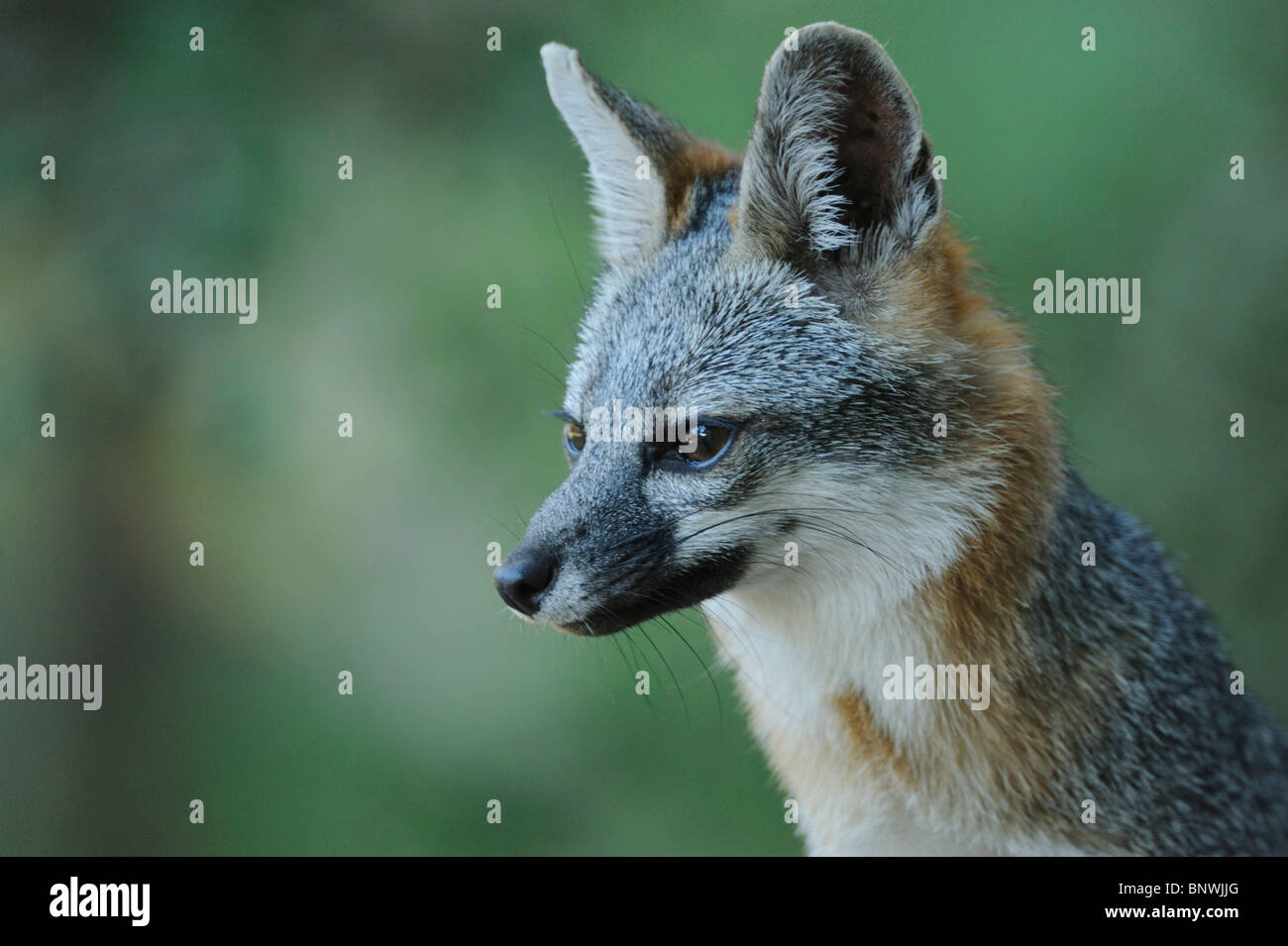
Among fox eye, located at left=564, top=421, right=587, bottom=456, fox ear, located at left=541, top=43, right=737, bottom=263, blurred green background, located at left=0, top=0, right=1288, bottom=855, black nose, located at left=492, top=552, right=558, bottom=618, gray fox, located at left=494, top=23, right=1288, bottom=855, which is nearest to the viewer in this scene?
black nose, located at left=492, top=552, right=558, bottom=618

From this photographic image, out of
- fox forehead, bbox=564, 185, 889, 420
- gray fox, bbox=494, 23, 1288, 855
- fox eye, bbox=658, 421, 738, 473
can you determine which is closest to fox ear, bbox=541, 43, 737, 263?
gray fox, bbox=494, 23, 1288, 855

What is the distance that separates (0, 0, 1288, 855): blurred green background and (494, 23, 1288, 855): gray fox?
1184 mm

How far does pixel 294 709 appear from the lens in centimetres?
521

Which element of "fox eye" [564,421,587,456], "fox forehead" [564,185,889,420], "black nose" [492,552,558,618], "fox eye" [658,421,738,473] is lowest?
"black nose" [492,552,558,618]

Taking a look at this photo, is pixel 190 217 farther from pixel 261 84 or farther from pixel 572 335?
pixel 572 335

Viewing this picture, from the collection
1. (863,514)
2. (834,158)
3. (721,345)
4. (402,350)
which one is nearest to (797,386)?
(721,345)

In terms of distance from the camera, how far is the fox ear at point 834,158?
206cm

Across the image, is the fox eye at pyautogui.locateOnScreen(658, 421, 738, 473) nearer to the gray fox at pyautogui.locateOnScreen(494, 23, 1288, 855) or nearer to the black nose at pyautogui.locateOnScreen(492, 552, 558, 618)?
the gray fox at pyautogui.locateOnScreen(494, 23, 1288, 855)

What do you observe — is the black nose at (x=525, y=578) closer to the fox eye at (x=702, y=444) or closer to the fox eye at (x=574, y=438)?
the fox eye at (x=702, y=444)

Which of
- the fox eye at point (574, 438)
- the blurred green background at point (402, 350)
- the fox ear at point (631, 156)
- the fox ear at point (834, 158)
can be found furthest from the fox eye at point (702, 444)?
the blurred green background at point (402, 350)

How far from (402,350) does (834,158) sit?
286cm

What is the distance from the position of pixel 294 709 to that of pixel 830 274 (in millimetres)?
3754

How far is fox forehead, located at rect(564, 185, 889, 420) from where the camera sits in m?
2.23

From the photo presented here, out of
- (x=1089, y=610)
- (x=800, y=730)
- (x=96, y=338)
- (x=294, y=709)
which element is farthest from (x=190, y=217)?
(x=1089, y=610)
